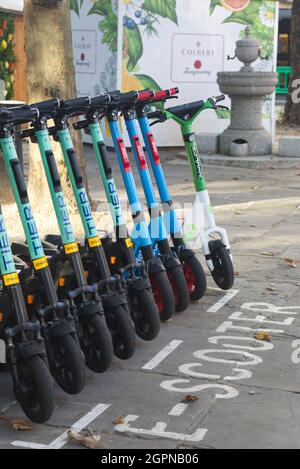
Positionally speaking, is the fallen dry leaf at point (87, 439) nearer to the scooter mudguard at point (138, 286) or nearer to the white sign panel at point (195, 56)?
the scooter mudguard at point (138, 286)

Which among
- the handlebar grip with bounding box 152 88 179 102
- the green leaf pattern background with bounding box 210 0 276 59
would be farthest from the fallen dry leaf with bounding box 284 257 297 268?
the green leaf pattern background with bounding box 210 0 276 59

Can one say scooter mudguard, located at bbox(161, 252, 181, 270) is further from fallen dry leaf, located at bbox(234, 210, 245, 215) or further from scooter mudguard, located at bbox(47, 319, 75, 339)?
fallen dry leaf, located at bbox(234, 210, 245, 215)

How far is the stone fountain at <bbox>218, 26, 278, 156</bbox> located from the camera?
13.9 metres

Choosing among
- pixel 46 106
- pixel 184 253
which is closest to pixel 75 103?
pixel 46 106

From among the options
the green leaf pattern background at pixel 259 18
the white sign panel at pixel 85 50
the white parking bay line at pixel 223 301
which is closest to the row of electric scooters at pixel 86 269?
the white parking bay line at pixel 223 301

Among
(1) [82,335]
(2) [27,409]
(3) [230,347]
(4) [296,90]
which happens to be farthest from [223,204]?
(4) [296,90]

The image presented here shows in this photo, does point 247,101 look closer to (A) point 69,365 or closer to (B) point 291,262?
(B) point 291,262

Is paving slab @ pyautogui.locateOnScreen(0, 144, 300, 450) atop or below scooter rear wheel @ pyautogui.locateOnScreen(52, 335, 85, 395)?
below

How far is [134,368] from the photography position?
544cm

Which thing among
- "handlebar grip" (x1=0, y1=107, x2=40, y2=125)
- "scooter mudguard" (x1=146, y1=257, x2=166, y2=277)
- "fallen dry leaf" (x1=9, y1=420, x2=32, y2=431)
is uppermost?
"handlebar grip" (x1=0, y1=107, x2=40, y2=125)

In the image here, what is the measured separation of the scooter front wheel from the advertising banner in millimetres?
8599

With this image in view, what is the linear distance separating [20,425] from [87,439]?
0.37 metres
